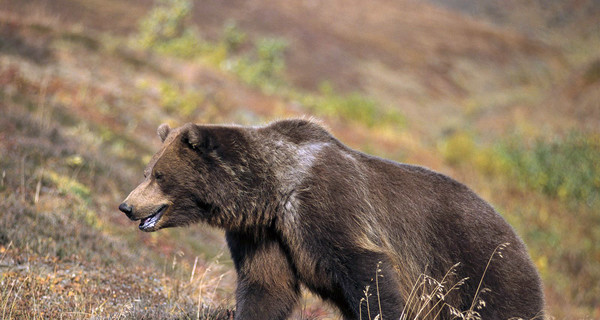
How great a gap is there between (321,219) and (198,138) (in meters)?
1.06

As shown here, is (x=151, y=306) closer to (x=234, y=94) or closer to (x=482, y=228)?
(x=482, y=228)

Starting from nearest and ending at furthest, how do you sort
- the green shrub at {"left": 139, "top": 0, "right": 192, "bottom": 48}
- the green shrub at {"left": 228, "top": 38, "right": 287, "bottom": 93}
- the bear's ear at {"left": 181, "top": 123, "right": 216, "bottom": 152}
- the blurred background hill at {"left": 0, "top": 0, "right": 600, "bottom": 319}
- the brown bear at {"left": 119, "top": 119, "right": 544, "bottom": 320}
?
the brown bear at {"left": 119, "top": 119, "right": 544, "bottom": 320} → the bear's ear at {"left": 181, "top": 123, "right": 216, "bottom": 152} → the blurred background hill at {"left": 0, "top": 0, "right": 600, "bottom": 319} → the green shrub at {"left": 139, "top": 0, "right": 192, "bottom": 48} → the green shrub at {"left": 228, "top": 38, "right": 287, "bottom": 93}

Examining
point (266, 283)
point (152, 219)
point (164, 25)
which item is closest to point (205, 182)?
point (152, 219)

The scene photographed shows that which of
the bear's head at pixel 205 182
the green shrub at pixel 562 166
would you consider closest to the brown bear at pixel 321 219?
the bear's head at pixel 205 182

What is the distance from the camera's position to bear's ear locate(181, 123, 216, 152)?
161 inches

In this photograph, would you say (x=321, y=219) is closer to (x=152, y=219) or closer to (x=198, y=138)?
(x=198, y=138)

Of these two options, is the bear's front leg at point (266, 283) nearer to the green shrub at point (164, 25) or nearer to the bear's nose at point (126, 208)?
the bear's nose at point (126, 208)

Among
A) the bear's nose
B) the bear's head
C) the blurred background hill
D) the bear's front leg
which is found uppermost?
the bear's head

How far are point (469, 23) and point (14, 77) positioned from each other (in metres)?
58.0

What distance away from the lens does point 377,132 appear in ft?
62.3

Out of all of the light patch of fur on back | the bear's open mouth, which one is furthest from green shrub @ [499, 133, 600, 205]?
the bear's open mouth

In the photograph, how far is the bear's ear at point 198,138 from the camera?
4.08 m

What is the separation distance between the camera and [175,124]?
13078mm

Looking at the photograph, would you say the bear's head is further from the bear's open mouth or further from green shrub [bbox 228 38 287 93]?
green shrub [bbox 228 38 287 93]
